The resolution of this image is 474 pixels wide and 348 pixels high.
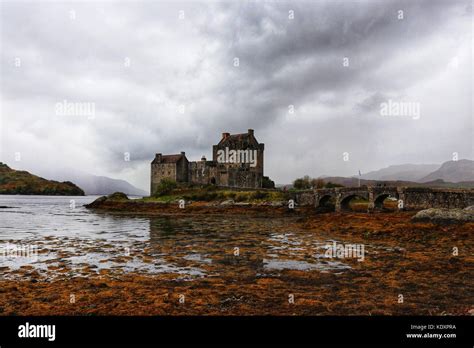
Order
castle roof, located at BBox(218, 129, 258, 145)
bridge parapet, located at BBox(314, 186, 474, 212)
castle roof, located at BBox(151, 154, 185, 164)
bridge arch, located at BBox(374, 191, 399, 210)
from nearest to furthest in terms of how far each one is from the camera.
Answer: bridge parapet, located at BBox(314, 186, 474, 212) < bridge arch, located at BBox(374, 191, 399, 210) < castle roof, located at BBox(218, 129, 258, 145) < castle roof, located at BBox(151, 154, 185, 164)

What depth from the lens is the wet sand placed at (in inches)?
333

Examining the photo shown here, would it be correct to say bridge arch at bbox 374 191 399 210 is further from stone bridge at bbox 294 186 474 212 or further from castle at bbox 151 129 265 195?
castle at bbox 151 129 265 195

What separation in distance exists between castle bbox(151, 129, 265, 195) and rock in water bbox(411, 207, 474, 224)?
184ft

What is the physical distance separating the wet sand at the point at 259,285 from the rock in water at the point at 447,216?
21.4 feet

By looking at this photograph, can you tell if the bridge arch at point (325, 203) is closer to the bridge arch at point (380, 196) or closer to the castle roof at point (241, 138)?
the bridge arch at point (380, 196)

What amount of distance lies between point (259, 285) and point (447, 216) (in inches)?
860

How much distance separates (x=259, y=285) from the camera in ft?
A: 35.7

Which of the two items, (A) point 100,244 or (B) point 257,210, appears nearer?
(A) point 100,244

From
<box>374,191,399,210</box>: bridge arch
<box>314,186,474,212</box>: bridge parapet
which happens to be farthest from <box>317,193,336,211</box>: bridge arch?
<box>374,191,399,210</box>: bridge arch

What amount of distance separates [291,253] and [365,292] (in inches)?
302
